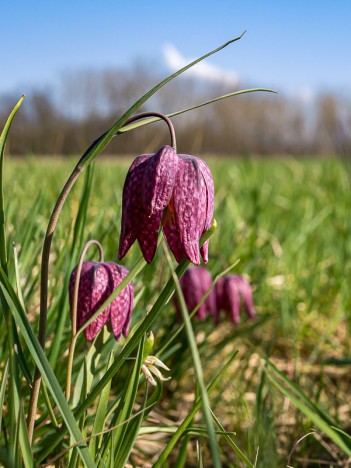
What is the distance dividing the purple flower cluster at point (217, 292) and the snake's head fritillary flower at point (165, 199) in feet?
2.38

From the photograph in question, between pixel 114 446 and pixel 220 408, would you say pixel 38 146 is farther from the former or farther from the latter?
pixel 114 446

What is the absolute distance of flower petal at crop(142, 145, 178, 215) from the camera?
668 mm

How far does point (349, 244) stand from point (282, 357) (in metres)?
0.69

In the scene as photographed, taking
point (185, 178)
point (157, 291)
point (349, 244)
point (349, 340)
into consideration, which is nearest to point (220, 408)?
point (157, 291)

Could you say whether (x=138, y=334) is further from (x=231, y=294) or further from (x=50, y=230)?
(x=231, y=294)

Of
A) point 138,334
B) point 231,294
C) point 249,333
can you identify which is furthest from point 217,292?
point 138,334

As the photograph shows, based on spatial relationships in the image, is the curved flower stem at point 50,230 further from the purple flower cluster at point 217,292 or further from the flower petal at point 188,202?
the purple flower cluster at point 217,292

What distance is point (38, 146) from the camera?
3.42m

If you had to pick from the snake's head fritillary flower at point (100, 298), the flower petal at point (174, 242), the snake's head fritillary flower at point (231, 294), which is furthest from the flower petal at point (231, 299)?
the flower petal at point (174, 242)

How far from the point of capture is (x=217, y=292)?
4.94 feet

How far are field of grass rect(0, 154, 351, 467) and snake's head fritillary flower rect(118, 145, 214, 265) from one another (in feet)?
0.50

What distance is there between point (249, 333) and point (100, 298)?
0.88 metres

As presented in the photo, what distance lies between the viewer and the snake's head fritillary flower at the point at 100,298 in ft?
2.62

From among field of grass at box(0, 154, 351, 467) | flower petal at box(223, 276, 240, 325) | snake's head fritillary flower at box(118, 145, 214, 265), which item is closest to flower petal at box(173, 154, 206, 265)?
snake's head fritillary flower at box(118, 145, 214, 265)
